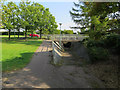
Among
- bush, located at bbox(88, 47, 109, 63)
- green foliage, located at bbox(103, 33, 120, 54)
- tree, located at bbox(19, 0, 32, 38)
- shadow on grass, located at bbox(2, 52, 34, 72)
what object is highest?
tree, located at bbox(19, 0, 32, 38)

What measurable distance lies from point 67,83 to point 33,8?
27.7 meters

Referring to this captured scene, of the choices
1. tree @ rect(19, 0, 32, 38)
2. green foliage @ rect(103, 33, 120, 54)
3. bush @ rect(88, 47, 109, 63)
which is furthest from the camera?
tree @ rect(19, 0, 32, 38)

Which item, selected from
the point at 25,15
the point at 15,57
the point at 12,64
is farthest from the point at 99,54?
the point at 25,15

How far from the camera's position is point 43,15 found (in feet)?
105

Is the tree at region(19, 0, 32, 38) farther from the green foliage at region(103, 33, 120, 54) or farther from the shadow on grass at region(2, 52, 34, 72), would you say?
the green foliage at region(103, 33, 120, 54)

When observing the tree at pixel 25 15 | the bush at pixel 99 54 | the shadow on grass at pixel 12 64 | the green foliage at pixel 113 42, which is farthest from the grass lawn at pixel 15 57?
the tree at pixel 25 15

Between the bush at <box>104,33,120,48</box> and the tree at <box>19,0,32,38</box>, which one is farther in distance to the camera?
the tree at <box>19,0,32,38</box>

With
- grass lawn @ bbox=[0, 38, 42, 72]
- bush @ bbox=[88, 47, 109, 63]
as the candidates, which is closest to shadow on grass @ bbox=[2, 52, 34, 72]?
grass lawn @ bbox=[0, 38, 42, 72]

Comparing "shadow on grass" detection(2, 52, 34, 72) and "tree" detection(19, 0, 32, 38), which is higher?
"tree" detection(19, 0, 32, 38)

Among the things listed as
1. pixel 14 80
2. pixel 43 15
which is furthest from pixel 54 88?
pixel 43 15

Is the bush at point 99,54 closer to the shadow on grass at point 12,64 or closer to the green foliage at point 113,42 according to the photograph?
the green foliage at point 113,42

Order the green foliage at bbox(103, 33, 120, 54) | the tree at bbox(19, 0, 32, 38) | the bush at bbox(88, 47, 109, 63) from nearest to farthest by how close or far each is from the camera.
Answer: the green foliage at bbox(103, 33, 120, 54)
the bush at bbox(88, 47, 109, 63)
the tree at bbox(19, 0, 32, 38)

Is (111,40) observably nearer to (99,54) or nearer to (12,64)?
(99,54)

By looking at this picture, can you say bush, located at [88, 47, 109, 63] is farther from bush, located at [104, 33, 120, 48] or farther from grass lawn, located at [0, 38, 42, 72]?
grass lawn, located at [0, 38, 42, 72]
